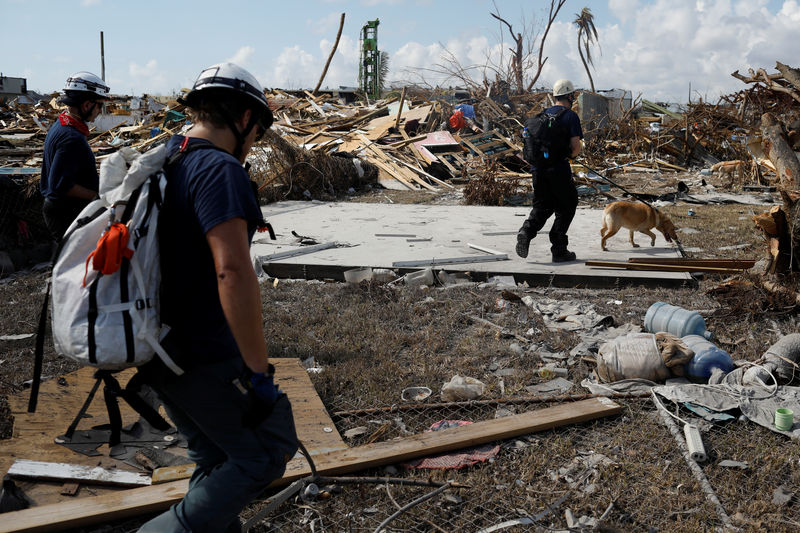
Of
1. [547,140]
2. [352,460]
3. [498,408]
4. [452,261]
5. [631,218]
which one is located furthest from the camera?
[631,218]

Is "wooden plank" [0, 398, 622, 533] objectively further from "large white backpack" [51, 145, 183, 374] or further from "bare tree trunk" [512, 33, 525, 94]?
"bare tree trunk" [512, 33, 525, 94]

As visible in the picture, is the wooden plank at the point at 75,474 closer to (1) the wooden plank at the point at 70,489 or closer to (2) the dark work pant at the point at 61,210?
(1) the wooden plank at the point at 70,489

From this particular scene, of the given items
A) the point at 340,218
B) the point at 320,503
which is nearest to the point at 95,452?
→ the point at 320,503

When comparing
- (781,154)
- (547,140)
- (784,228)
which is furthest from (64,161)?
(781,154)

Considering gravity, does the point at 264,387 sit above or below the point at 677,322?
above

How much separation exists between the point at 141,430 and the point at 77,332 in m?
1.91

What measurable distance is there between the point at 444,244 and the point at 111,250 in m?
6.39

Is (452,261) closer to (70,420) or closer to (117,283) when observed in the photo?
(70,420)

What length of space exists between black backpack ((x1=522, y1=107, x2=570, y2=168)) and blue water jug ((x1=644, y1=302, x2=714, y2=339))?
2304 mm

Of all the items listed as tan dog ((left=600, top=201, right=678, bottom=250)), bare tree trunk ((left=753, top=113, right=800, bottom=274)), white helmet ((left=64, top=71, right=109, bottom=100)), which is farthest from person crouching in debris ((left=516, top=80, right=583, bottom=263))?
white helmet ((left=64, top=71, right=109, bottom=100))

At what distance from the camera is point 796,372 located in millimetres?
4070

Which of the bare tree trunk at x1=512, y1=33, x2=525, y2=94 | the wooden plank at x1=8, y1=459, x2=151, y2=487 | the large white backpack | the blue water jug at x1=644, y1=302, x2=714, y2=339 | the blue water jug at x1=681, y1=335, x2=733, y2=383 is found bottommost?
the wooden plank at x1=8, y1=459, x2=151, y2=487

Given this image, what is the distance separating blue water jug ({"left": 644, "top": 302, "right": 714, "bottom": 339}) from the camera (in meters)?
4.67

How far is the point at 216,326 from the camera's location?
6.34ft
